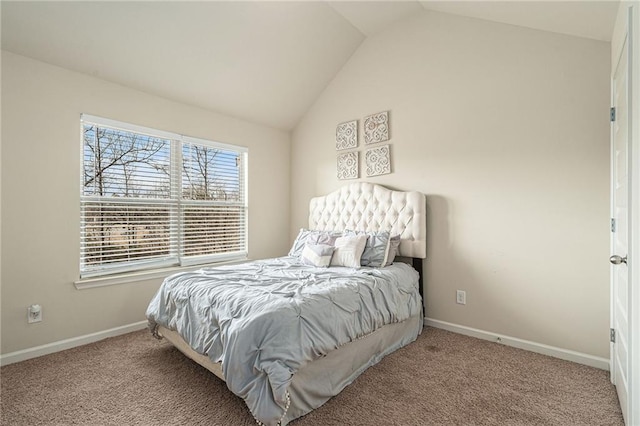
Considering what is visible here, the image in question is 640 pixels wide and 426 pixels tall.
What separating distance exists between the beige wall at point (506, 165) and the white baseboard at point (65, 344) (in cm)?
305

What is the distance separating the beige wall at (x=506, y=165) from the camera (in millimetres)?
2387

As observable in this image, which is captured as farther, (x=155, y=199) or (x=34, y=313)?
(x=155, y=199)

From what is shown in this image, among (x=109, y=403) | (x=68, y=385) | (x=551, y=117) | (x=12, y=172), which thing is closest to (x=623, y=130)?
(x=551, y=117)

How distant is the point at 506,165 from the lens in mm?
2764

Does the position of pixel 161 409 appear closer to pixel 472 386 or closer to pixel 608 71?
pixel 472 386

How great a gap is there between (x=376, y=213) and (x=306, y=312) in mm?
1893

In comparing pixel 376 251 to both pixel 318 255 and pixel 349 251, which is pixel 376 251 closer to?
pixel 349 251

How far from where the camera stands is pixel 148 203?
329cm

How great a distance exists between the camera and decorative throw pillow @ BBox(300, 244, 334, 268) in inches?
119

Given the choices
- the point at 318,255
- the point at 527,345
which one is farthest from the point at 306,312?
the point at 527,345

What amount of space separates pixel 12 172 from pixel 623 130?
4.17 m

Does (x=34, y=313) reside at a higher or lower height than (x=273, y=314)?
lower

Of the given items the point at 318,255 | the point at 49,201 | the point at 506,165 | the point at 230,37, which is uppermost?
the point at 230,37

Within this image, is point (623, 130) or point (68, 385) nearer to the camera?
point (623, 130)
